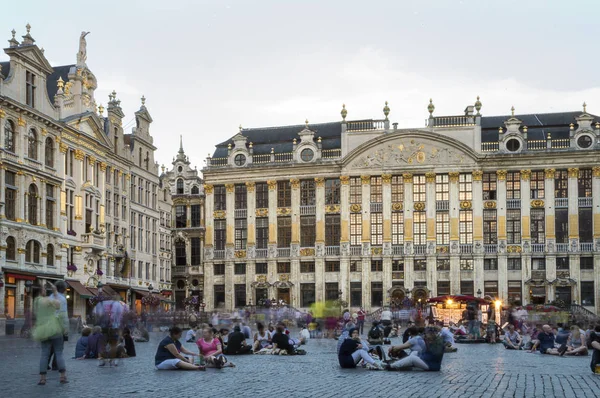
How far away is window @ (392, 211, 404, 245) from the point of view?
251 ft

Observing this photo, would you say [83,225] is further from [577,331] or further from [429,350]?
[429,350]

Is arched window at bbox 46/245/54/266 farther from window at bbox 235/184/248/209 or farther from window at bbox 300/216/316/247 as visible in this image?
window at bbox 300/216/316/247

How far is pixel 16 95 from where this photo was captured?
48594 millimetres

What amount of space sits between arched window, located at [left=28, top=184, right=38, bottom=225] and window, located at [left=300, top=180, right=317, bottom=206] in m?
32.2

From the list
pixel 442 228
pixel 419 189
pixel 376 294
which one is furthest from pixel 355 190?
pixel 376 294

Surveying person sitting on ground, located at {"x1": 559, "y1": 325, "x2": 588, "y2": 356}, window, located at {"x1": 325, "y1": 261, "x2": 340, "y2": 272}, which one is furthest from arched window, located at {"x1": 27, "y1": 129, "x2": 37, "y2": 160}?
window, located at {"x1": 325, "y1": 261, "x2": 340, "y2": 272}

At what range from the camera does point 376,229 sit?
77.2 meters

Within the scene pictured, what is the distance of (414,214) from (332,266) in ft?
27.2

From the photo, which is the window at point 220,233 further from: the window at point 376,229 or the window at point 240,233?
the window at point 376,229

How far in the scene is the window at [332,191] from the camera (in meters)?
78.4

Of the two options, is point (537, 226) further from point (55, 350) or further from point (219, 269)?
point (55, 350)

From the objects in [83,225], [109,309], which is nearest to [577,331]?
[109,309]

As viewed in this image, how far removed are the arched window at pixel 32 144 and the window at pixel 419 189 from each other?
3560 cm

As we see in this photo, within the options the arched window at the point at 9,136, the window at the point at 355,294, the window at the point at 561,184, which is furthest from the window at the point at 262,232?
the arched window at the point at 9,136
